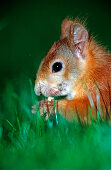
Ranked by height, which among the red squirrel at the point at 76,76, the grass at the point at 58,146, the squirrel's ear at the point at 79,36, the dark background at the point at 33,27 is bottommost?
the grass at the point at 58,146

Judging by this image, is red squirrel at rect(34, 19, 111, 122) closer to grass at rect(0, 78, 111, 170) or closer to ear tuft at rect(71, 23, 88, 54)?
ear tuft at rect(71, 23, 88, 54)

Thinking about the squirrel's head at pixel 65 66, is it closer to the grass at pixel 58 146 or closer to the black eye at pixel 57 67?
the black eye at pixel 57 67

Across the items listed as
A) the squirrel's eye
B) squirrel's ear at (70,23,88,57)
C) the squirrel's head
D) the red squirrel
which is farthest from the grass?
squirrel's ear at (70,23,88,57)

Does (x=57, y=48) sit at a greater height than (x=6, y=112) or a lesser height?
greater

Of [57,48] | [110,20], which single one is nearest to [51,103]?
[57,48]

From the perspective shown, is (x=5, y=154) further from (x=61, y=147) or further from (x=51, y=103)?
(x=51, y=103)

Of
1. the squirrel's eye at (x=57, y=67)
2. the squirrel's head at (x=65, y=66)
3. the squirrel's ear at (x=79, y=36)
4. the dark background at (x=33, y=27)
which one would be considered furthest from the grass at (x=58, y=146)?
the dark background at (x=33, y=27)

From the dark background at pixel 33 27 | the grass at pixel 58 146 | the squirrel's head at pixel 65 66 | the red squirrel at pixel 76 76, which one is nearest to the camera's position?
the grass at pixel 58 146

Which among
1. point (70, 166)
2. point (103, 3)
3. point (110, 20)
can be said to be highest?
point (103, 3)
